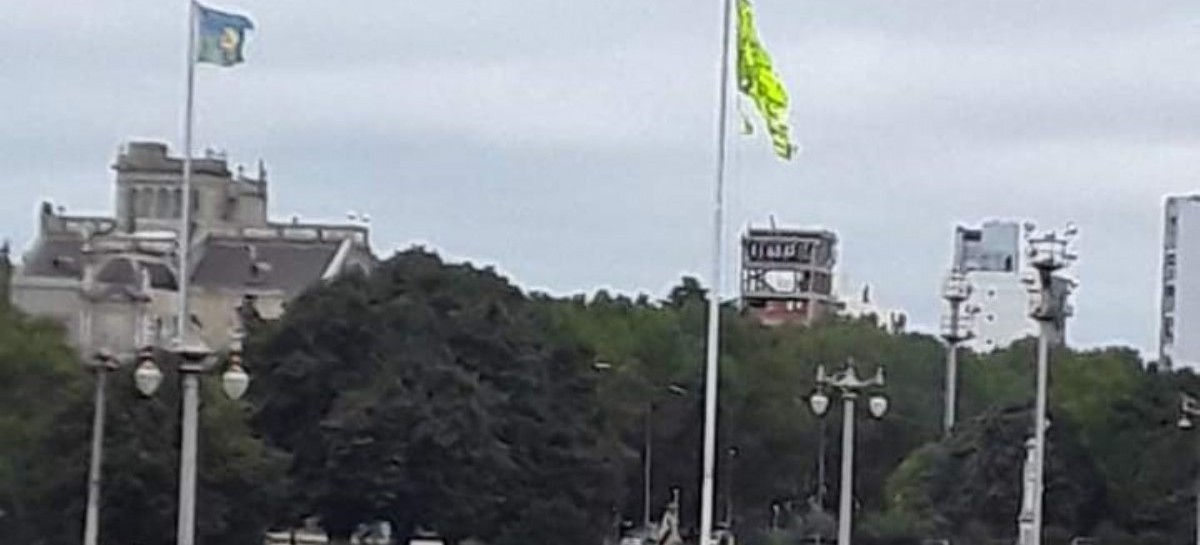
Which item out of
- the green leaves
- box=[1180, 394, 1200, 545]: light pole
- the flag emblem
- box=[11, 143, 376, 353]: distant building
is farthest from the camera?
box=[11, 143, 376, 353]: distant building

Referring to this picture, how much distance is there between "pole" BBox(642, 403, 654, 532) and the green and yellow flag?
2259 inches

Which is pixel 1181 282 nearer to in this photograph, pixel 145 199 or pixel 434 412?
pixel 145 199

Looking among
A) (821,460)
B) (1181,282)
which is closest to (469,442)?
(821,460)

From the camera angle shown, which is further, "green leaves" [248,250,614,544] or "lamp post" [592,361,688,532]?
"lamp post" [592,361,688,532]

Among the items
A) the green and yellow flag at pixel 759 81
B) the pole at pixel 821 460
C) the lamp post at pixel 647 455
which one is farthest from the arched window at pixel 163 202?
the green and yellow flag at pixel 759 81

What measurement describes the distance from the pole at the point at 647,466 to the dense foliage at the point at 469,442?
301 mm

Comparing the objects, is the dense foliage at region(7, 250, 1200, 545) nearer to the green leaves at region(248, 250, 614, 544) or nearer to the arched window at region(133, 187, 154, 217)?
the green leaves at region(248, 250, 614, 544)

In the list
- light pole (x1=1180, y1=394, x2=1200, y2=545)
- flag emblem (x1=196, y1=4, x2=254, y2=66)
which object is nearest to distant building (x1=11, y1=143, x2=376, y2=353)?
light pole (x1=1180, y1=394, x2=1200, y2=545)

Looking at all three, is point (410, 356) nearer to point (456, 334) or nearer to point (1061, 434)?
point (456, 334)

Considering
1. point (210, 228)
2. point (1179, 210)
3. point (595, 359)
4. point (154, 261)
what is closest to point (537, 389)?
point (595, 359)

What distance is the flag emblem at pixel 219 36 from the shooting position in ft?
174

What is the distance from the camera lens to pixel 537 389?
86.5 meters

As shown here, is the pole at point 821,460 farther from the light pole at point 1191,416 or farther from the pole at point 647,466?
the light pole at point 1191,416

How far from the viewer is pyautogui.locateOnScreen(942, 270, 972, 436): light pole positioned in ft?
366
